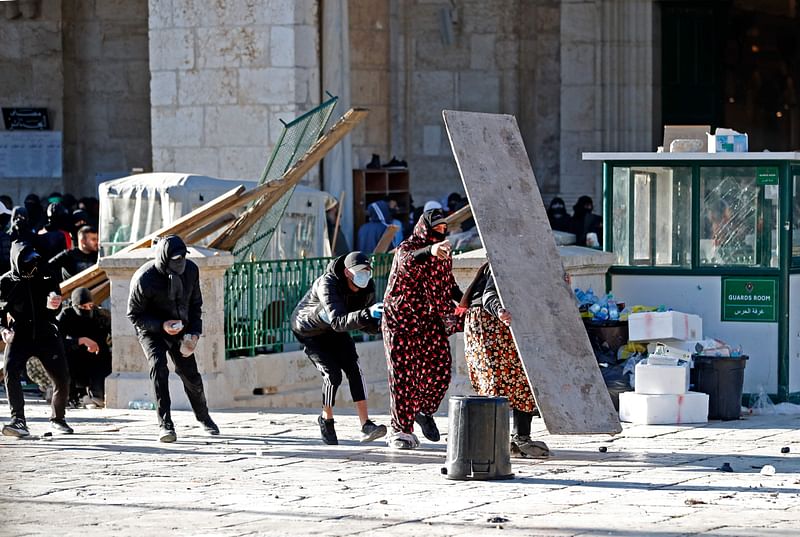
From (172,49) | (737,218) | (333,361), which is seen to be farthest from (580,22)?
(333,361)

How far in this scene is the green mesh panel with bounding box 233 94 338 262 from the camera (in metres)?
15.7

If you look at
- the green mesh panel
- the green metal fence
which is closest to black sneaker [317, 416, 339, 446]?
the green metal fence

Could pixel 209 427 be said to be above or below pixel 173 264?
below

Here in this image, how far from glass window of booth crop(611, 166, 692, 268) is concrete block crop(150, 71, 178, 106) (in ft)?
24.6

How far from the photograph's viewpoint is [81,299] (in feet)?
46.0

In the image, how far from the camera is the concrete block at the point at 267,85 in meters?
19.2

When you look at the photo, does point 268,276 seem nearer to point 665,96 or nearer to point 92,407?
point 92,407

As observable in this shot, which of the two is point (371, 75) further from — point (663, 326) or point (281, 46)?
point (663, 326)

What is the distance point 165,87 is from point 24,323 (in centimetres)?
792

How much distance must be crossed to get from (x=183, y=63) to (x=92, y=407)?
21.3ft

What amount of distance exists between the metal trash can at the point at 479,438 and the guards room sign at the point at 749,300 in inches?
154

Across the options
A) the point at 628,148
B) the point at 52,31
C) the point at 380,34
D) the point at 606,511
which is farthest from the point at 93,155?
the point at 606,511

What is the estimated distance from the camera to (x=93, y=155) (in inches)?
994

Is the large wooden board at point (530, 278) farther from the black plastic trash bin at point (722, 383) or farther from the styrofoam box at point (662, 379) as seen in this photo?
the black plastic trash bin at point (722, 383)
